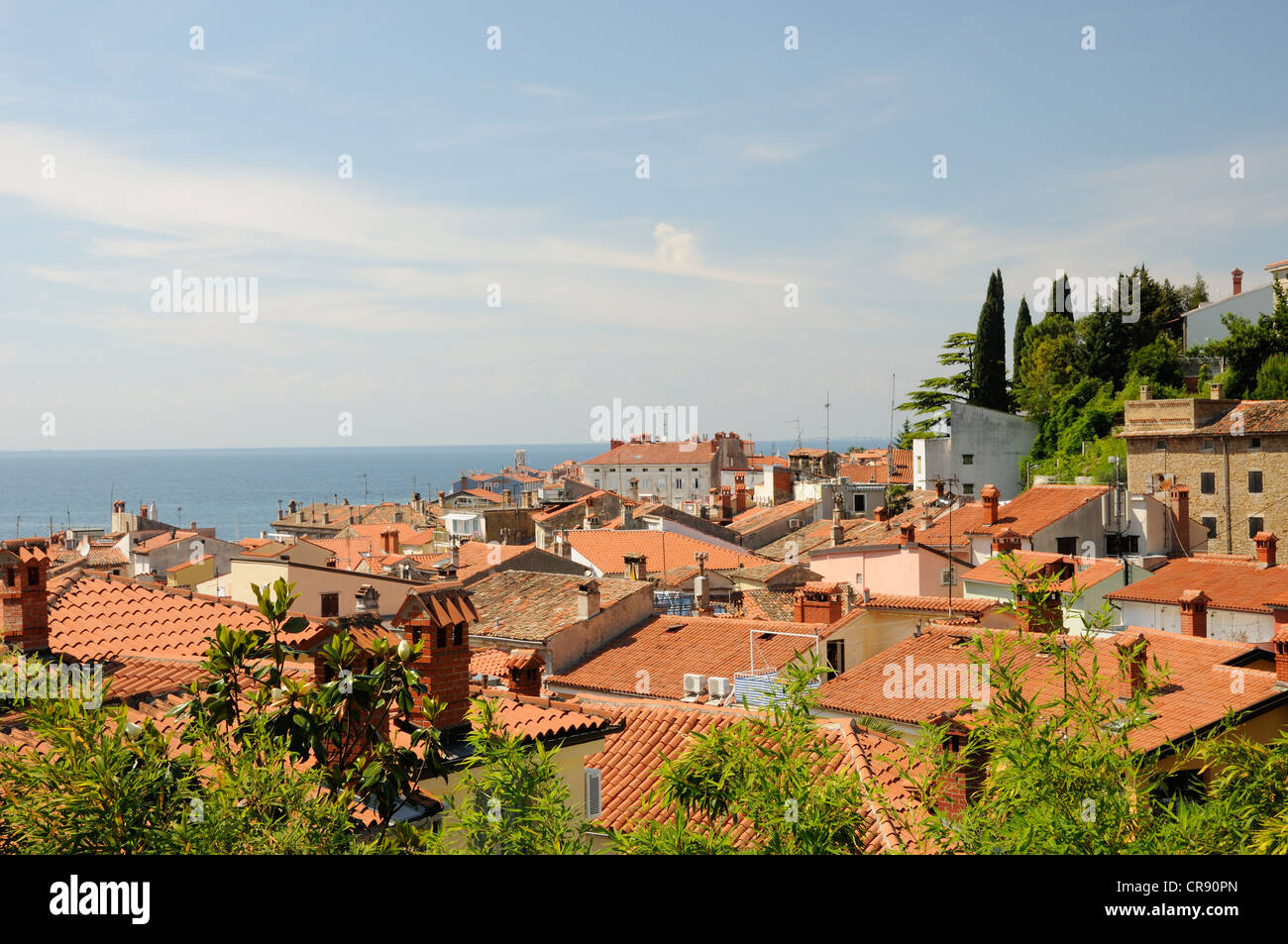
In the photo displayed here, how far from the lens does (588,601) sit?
22.1m

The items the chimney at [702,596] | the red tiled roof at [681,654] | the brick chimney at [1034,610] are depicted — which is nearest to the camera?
the brick chimney at [1034,610]

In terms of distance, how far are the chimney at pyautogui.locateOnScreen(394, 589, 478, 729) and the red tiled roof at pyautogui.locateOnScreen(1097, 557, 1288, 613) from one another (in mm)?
16562

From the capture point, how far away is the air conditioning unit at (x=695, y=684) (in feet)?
62.2

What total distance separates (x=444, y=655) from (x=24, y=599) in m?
4.44

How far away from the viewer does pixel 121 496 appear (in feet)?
606

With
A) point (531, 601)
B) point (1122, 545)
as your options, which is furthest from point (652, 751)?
point (1122, 545)

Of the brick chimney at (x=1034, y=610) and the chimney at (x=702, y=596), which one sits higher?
the brick chimney at (x=1034, y=610)

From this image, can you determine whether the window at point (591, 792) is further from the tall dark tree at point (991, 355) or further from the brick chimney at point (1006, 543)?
the tall dark tree at point (991, 355)

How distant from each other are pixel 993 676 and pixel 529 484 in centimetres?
8187

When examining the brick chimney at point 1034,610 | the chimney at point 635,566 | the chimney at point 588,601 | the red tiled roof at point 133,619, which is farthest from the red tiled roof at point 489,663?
the brick chimney at point 1034,610

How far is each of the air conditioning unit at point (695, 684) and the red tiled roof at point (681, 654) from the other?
0.53ft

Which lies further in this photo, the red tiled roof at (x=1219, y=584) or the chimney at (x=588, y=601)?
the red tiled roof at (x=1219, y=584)

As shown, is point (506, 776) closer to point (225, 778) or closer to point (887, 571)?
point (225, 778)

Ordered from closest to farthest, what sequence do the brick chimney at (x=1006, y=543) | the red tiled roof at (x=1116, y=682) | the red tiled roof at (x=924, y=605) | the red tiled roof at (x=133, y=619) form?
the red tiled roof at (x=133, y=619) → the red tiled roof at (x=1116, y=682) → the red tiled roof at (x=924, y=605) → the brick chimney at (x=1006, y=543)
